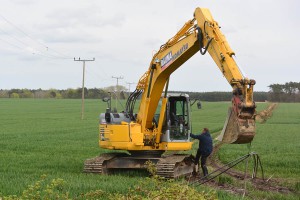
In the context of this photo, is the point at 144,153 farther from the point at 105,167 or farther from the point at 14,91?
the point at 14,91

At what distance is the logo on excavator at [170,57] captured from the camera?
15683mm

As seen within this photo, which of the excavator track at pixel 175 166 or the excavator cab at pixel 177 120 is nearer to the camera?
the excavator track at pixel 175 166

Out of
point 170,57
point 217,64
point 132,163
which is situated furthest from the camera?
point 132,163

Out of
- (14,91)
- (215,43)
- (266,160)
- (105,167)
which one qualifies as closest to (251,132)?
(215,43)

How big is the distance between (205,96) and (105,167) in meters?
129

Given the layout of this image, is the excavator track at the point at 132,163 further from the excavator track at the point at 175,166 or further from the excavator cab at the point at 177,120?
the excavator cab at the point at 177,120

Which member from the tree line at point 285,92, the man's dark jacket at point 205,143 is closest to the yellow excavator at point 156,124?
the man's dark jacket at point 205,143

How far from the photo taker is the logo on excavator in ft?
51.5

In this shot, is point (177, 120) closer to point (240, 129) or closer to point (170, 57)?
point (170, 57)

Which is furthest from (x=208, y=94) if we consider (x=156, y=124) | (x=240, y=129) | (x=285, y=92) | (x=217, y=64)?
(x=240, y=129)

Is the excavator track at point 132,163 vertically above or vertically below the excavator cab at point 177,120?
below

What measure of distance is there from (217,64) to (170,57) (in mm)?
2946

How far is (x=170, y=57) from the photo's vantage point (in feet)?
54.2

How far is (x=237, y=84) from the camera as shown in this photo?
12336 millimetres
